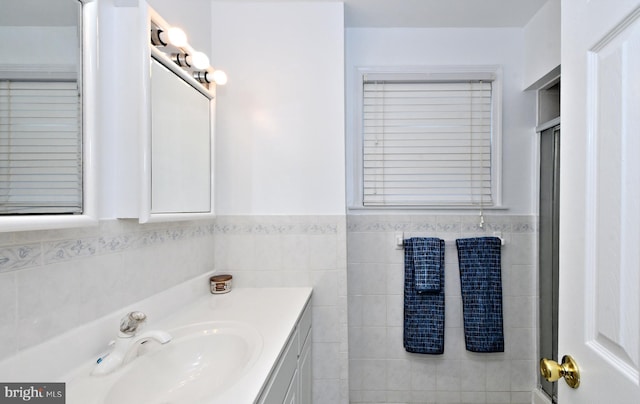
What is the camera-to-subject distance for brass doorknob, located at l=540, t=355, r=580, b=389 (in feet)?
2.13

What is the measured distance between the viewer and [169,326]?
116 centimetres

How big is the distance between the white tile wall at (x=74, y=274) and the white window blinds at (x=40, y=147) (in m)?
0.09

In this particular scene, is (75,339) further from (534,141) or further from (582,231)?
(534,141)

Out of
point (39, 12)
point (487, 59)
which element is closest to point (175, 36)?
point (39, 12)

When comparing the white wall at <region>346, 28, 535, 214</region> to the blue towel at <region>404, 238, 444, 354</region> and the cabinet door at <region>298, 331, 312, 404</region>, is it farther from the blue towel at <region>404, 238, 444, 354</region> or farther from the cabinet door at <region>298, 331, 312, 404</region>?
the cabinet door at <region>298, 331, 312, 404</region>

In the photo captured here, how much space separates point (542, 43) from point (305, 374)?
2.32m

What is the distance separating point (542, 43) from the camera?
1789mm

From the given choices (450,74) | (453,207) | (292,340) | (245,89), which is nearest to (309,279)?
(292,340)

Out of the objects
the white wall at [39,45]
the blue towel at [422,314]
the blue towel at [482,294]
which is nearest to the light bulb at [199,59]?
the white wall at [39,45]

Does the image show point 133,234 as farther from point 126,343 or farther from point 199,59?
point 199,59

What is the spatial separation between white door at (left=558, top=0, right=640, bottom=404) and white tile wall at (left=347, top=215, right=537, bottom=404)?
50.6 inches

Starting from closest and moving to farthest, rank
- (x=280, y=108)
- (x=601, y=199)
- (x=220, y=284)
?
(x=601, y=199)
(x=220, y=284)
(x=280, y=108)

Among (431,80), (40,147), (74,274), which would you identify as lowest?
(74,274)

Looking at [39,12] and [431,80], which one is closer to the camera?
[39,12]
